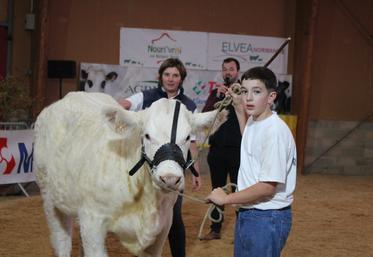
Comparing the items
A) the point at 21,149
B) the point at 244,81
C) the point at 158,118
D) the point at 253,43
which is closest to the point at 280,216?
the point at 244,81

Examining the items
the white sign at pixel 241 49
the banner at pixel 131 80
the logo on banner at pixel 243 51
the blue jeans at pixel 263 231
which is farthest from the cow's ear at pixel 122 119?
the logo on banner at pixel 243 51

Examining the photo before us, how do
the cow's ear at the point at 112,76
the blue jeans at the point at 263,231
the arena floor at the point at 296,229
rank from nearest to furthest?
the blue jeans at the point at 263,231 → the arena floor at the point at 296,229 → the cow's ear at the point at 112,76

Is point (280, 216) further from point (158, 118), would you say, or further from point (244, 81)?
point (158, 118)

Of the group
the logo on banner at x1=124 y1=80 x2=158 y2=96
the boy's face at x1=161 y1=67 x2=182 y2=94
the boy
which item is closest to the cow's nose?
the boy

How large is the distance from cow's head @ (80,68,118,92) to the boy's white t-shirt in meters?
9.40

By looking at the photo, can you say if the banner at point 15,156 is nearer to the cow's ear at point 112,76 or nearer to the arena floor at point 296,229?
the arena floor at point 296,229

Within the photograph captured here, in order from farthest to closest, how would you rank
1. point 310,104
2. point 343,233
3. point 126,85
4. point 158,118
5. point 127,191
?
point 310,104 < point 126,85 < point 343,233 < point 127,191 < point 158,118

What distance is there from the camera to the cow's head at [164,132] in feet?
10.8

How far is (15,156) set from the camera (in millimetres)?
8297

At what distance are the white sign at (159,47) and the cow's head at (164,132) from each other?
29.4 feet

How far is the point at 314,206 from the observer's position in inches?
356

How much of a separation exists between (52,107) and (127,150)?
55.2 inches

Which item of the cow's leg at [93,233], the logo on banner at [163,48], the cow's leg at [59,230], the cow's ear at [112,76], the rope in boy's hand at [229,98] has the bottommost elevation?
the cow's leg at [59,230]

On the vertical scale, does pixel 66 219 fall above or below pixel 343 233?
above
